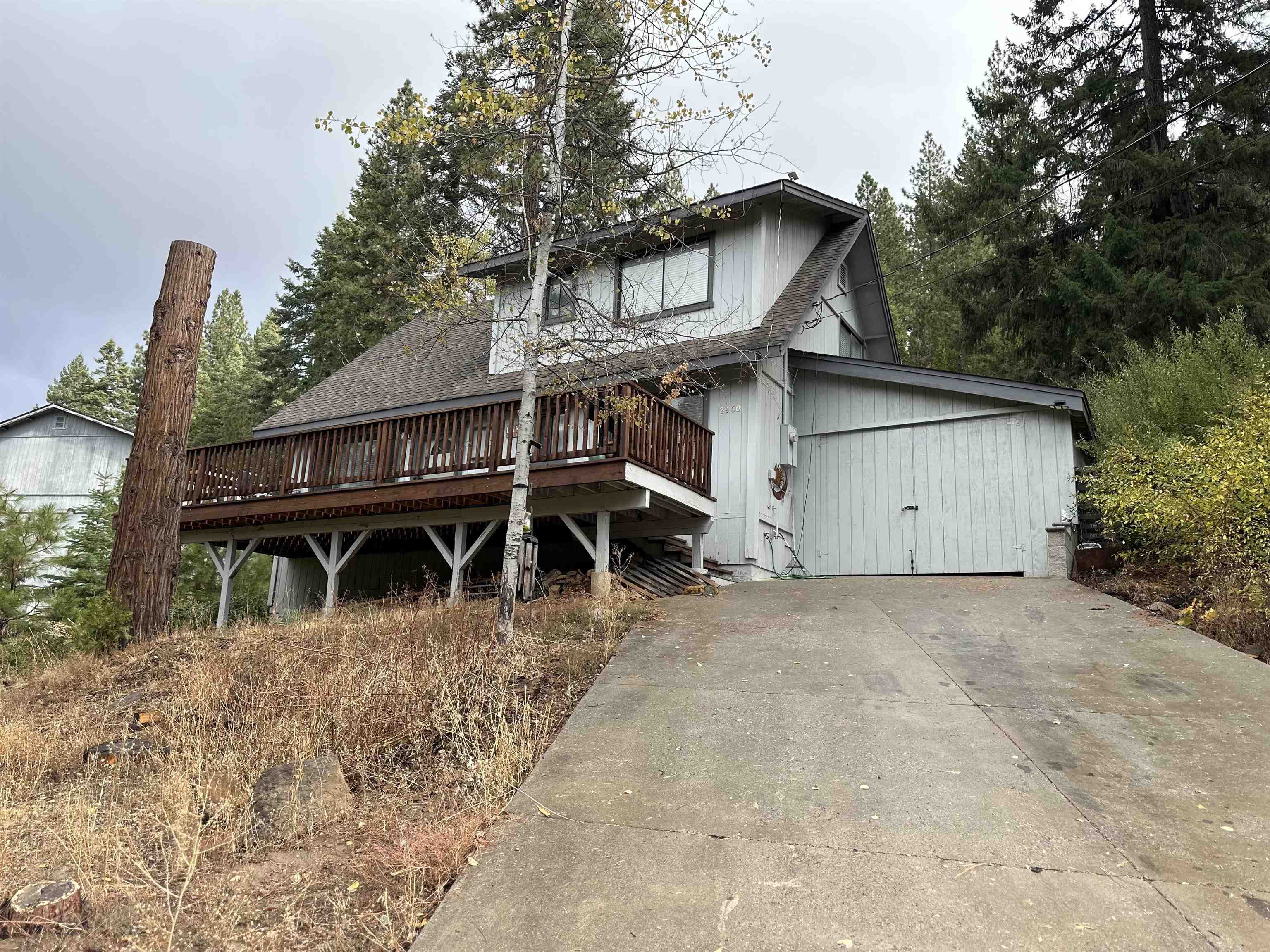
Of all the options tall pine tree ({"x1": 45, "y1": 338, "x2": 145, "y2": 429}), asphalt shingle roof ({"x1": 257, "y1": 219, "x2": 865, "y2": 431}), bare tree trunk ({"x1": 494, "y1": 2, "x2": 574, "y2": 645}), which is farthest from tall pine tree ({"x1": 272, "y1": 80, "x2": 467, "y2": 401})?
tall pine tree ({"x1": 45, "y1": 338, "x2": 145, "y2": 429})

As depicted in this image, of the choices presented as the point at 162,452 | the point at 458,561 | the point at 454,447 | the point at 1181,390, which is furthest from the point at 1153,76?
the point at 162,452

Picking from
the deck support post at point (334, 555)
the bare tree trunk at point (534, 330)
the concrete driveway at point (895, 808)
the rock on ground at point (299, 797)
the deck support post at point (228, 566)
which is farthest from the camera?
the deck support post at point (228, 566)

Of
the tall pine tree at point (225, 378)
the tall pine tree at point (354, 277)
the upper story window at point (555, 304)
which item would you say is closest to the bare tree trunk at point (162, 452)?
the upper story window at point (555, 304)

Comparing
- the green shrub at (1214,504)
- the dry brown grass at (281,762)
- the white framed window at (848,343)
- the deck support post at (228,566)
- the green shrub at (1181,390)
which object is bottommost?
the dry brown grass at (281,762)

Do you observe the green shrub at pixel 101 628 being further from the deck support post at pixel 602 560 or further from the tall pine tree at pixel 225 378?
the tall pine tree at pixel 225 378

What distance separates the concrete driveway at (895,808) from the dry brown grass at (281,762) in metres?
0.34

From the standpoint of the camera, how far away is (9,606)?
507 inches

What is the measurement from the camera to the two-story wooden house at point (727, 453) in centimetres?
1081

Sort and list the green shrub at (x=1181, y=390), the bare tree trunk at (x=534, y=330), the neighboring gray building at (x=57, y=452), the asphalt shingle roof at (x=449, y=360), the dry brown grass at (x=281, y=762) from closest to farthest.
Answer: the dry brown grass at (x=281, y=762) < the bare tree trunk at (x=534, y=330) < the green shrub at (x=1181, y=390) < the asphalt shingle roof at (x=449, y=360) < the neighboring gray building at (x=57, y=452)

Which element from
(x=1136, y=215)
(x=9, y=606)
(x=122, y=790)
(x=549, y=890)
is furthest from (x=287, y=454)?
(x=1136, y=215)

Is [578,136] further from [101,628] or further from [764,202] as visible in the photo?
[101,628]

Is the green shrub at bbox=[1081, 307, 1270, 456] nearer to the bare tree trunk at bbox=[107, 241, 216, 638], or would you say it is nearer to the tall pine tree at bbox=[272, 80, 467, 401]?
the bare tree trunk at bbox=[107, 241, 216, 638]

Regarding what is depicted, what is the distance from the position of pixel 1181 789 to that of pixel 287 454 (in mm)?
12065

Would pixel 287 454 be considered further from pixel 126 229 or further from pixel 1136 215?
pixel 126 229
